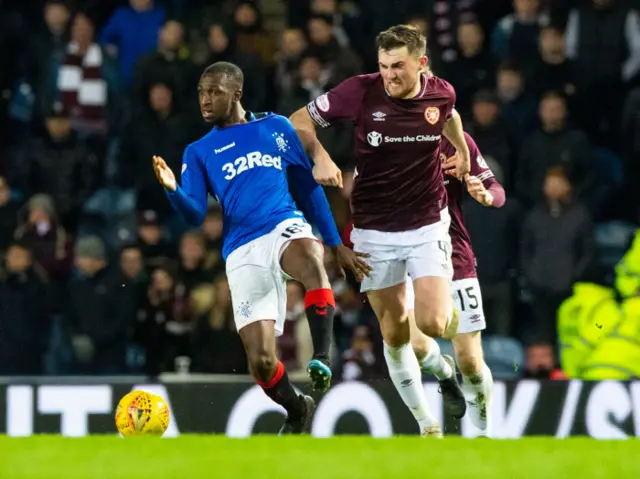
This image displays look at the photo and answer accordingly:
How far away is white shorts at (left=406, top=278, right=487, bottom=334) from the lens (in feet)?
29.8

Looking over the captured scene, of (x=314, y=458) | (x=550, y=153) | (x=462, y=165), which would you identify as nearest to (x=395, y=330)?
(x=462, y=165)

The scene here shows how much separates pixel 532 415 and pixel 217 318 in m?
2.74

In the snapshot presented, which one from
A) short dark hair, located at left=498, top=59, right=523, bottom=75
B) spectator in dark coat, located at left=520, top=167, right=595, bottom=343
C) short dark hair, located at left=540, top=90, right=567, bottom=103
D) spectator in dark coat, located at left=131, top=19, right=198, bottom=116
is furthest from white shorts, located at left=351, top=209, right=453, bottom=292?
spectator in dark coat, located at left=131, top=19, right=198, bottom=116

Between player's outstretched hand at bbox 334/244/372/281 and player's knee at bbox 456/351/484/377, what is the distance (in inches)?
40.0

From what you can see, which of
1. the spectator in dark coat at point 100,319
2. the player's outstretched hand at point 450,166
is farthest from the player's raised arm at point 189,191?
the spectator in dark coat at point 100,319

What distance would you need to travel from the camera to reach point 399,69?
821cm

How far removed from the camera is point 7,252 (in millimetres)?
12656

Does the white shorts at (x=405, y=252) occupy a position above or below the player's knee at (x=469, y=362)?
above

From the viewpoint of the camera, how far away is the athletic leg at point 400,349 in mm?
8625

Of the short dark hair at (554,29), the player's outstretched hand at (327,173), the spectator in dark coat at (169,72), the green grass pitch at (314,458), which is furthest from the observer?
the spectator in dark coat at (169,72)

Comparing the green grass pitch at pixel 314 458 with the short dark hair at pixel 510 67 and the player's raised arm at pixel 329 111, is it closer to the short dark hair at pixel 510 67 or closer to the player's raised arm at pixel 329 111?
the player's raised arm at pixel 329 111

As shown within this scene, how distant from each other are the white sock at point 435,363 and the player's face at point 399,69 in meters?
1.70

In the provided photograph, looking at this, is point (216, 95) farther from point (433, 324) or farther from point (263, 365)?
point (433, 324)

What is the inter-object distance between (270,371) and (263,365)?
72 millimetres
